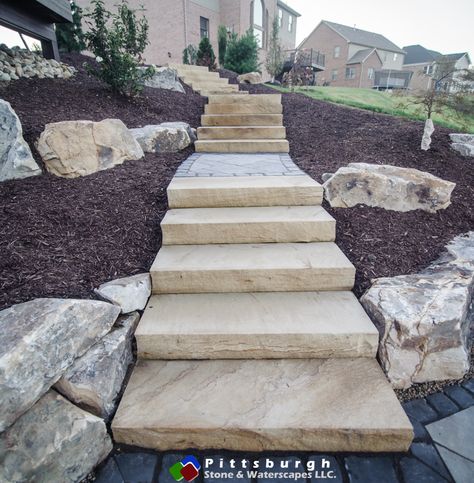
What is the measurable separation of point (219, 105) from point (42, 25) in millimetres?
3695

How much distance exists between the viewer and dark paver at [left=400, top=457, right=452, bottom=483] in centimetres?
154

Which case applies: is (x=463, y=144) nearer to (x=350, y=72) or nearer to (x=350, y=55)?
(x=350, y=72)

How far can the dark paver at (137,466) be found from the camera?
5.15ft

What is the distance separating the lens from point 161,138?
14.7 feet

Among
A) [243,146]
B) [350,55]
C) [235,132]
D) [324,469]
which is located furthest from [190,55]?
[350,55]

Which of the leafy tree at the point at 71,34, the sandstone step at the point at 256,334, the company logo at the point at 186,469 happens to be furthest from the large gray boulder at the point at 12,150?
the leafy tree at the point at 71,34

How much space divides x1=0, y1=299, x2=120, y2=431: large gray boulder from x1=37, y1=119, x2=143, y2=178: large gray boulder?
2.02 meters

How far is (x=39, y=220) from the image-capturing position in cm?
258

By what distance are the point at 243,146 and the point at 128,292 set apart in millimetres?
3487

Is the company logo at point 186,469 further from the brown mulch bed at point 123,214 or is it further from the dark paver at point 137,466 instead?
the brown mulch bed at point 123,214

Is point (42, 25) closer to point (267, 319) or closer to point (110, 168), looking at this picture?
point (110, 168)

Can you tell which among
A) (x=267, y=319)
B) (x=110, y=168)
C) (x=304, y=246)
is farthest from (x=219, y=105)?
(x=267, y=319)

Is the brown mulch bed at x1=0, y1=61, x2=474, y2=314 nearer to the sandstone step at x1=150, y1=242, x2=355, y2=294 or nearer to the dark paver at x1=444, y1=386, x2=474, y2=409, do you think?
the sandstone step at x1=150, y1=242, x2=355, y2=294

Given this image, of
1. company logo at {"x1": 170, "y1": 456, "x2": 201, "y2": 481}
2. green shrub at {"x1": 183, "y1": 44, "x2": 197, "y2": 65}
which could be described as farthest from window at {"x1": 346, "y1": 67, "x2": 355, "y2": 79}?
company logo at {"x1": 170, "y1": 456, "x2": 201, "y2": 481}
